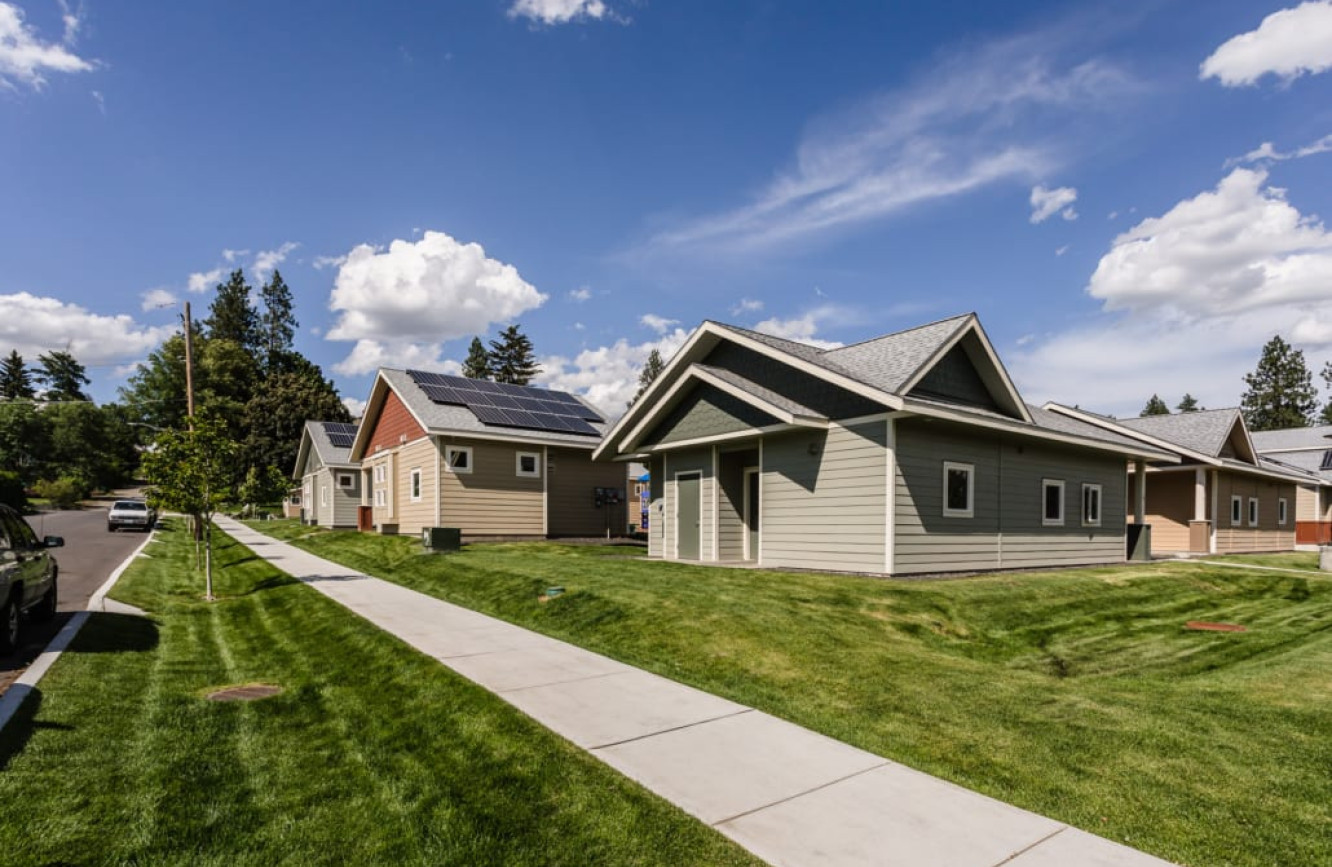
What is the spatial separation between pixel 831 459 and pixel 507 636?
8388mm

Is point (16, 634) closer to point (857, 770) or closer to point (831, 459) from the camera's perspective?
point (857, 770)

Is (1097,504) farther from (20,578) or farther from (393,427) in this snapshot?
(393,427)

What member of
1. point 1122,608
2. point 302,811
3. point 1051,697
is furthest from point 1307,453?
point 302,811

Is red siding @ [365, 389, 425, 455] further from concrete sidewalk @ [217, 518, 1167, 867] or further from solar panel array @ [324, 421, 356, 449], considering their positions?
concrete sidewalk @ [217, 518, 1167, 867]

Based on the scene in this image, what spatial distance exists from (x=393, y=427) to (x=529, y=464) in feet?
22.3

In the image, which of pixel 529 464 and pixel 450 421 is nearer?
pixel 450 421

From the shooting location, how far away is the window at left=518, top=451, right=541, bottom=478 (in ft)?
80.6

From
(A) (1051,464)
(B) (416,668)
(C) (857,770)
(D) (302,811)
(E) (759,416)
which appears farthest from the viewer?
(A) (1051,464)

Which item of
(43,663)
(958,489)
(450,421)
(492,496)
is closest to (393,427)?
(450,421)

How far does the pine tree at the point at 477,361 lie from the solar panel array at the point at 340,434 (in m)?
50.8

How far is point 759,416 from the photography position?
1648cm

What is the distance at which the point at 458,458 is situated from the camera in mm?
23344

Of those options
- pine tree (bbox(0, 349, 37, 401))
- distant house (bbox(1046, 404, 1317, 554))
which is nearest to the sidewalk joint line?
distant house (bbox(1046, 404, 1317, 554))

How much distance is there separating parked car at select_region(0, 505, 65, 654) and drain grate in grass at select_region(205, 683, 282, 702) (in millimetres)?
2949
